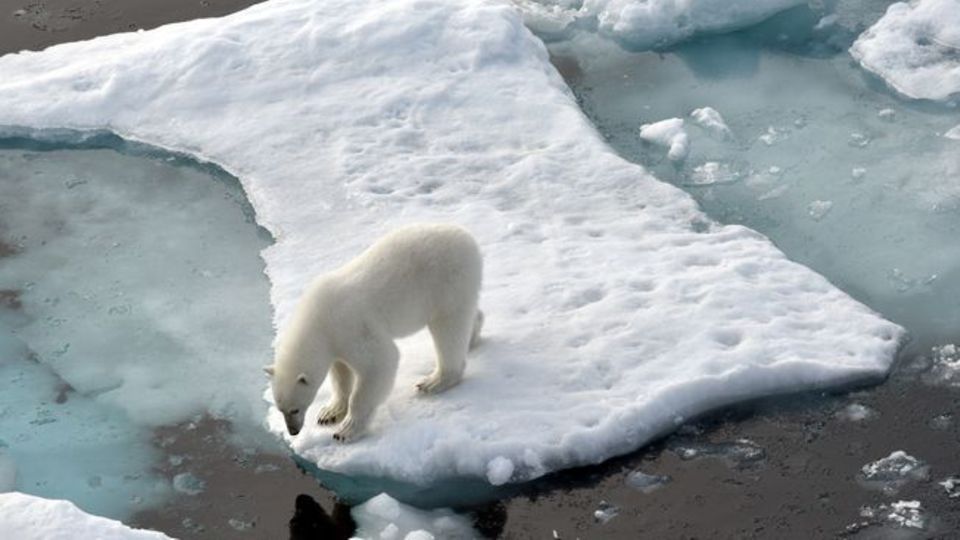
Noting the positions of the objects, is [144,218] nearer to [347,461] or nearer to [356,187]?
[356,187]

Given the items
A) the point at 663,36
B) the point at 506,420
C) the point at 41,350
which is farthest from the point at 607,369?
the point at 663,36

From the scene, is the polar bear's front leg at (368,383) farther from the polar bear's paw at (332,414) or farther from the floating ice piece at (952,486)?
the floating ice piece at (952,486)

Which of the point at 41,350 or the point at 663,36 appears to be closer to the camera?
the point at 41,350

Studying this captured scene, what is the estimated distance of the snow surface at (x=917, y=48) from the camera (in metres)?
9.55

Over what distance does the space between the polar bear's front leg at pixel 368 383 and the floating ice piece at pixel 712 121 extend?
A: 3.55 metres

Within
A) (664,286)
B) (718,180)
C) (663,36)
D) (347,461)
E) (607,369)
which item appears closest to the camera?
(347,461)

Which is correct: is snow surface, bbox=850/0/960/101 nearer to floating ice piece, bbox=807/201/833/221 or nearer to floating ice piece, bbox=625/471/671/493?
floating ice piece, bbox=807/201/833/221

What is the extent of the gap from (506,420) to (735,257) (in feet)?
6.28

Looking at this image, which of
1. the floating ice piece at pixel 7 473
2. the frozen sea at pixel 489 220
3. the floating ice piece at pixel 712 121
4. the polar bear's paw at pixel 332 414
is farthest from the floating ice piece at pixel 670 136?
the floating ice piece at pixel 7 473

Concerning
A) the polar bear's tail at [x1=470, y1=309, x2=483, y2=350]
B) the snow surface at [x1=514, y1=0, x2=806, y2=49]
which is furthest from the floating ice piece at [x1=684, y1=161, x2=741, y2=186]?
the polar bear's tail at [x1=470, y1=309, x2=483, y2=350]

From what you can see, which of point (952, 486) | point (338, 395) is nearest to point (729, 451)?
point (952, 486)

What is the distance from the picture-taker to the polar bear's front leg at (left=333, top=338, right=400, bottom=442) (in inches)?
253

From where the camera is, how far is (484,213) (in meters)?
8.41

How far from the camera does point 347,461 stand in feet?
21.3
